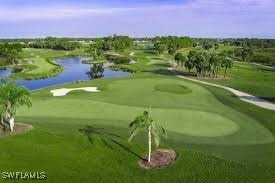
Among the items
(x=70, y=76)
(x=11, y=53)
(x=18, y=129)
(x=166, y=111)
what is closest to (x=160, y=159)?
(x=18, y=129)

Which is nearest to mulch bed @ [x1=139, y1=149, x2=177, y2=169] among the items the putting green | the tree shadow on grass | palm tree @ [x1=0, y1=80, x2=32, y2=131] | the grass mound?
the tree shadow on grass

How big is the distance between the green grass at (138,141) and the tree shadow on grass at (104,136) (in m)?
0.29

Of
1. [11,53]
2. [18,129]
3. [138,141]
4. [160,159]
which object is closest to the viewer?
[160,159]

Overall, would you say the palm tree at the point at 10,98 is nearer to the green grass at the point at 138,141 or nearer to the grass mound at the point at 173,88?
the green grass at the point at 138,141

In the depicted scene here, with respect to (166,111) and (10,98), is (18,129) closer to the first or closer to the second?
(10,98)

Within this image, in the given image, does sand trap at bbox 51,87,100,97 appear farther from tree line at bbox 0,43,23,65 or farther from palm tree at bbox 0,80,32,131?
tree line at bbox 0,43,23,65

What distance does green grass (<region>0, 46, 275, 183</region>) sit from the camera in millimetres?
32844

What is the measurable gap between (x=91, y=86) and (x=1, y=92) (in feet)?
134

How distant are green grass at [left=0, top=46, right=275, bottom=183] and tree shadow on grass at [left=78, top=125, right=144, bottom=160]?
0.95 ft

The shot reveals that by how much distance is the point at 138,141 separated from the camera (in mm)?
41719

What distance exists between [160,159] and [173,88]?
45.5 m

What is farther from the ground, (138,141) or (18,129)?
(18,129)

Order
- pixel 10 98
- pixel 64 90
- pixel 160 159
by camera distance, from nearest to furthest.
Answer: pixel 160 159 → pixel 10 98 → pixel 64 90

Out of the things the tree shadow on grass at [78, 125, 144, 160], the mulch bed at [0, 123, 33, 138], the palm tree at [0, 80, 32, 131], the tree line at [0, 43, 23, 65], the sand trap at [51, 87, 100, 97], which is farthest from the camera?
the tree line at [0, 43, 23, 65]
